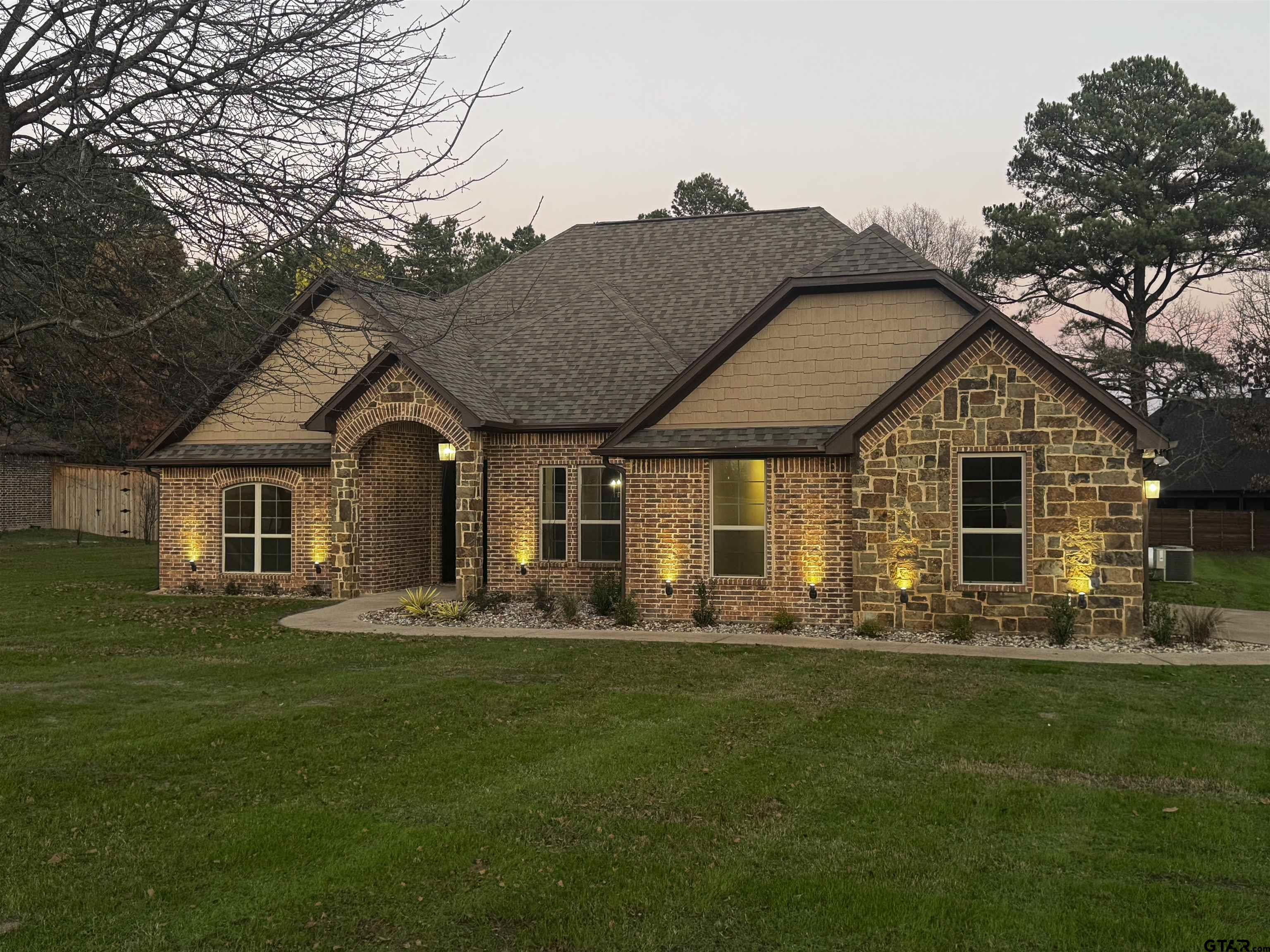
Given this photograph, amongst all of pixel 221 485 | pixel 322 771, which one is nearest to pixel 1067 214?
pixel 221 485

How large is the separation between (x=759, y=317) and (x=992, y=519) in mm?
4817

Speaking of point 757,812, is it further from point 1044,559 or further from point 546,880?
point 1044,559

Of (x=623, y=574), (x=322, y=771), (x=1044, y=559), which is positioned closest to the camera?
(x=322, y=771)

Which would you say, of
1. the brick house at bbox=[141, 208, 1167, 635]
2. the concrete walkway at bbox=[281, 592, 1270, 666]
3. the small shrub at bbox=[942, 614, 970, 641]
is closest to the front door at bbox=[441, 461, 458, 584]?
the brick house at bbox=[141, 208, 1167, 635]

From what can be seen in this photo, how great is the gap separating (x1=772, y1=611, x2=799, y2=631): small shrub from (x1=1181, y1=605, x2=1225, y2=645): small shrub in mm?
5415

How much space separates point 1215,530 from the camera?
1348 inches

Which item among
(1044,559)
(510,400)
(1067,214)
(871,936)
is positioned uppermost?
(1067,214)

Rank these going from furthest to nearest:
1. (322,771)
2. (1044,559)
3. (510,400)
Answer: (510,400)
(1044,559)
(322,771)

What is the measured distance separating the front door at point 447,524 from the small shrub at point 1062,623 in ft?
38.9

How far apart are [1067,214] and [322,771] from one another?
112 ft

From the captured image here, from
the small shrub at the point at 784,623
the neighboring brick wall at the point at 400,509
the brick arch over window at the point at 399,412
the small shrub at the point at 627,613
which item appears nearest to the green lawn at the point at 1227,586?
the small shrub at the point at 784,623

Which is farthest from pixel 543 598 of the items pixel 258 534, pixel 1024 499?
pixel 1024 499

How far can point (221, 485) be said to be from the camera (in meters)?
20.1

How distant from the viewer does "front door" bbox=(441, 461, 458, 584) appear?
821 inches
